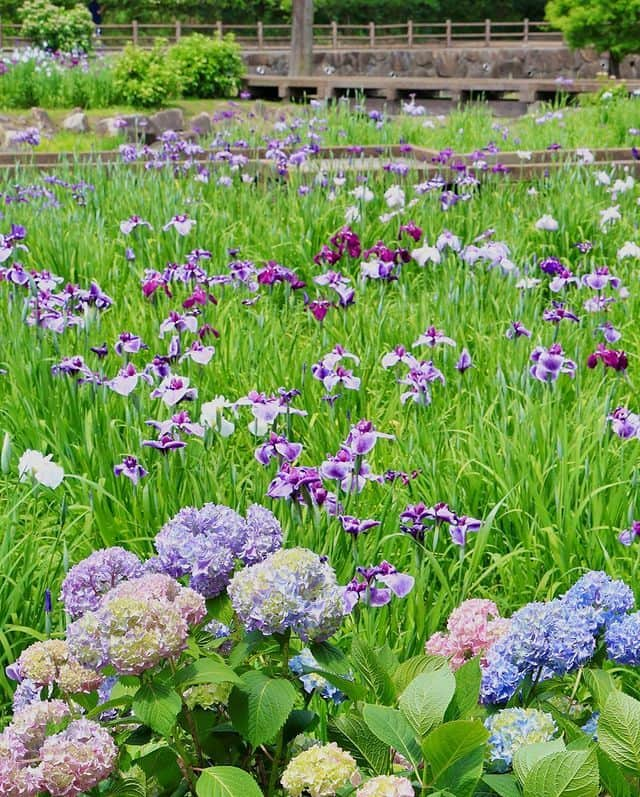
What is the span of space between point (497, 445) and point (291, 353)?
3.19 feet

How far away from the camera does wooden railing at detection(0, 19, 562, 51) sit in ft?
104

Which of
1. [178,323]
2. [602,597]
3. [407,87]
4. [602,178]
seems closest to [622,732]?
[602,597]

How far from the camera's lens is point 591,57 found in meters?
26.9

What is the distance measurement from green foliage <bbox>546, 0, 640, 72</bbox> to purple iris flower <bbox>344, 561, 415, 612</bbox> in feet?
64.7

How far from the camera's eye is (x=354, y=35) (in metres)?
36.3

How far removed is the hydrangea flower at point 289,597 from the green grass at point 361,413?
709mm

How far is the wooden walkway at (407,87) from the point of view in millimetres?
18234

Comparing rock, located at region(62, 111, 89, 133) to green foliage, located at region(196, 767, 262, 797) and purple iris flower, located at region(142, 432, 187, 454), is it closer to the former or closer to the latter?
purple iris flower, located at region(142, 432, 187, 454)

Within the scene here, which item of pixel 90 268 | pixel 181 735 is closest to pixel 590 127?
pixel 90 268

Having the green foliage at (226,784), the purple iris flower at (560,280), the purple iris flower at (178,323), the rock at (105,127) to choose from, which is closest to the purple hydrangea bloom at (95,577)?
the green foliage at (226,784)

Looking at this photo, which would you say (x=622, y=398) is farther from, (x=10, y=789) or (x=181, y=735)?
(x=10, y=789)

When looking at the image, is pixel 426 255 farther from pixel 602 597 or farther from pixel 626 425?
pixel 602 597

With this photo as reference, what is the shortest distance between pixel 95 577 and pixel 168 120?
591 inches

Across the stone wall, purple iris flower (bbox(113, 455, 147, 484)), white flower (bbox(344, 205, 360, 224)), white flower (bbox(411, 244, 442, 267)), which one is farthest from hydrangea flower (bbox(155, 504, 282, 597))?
the stone wall
